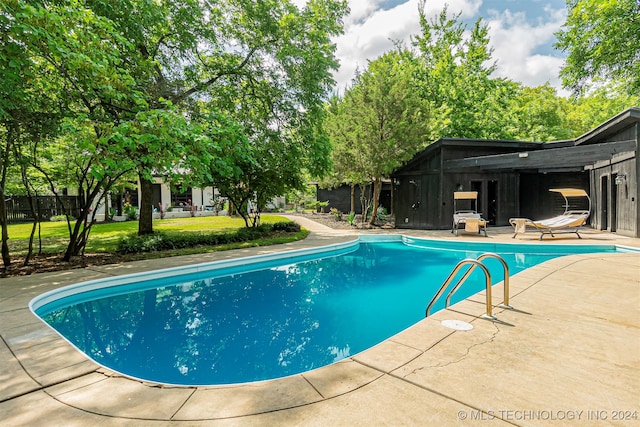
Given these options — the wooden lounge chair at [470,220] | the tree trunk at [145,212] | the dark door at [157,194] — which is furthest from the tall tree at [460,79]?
the dark door at [157,194]

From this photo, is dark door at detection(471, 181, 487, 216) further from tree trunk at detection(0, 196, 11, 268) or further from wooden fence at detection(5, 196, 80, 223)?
wooden fence at detection(5, 196, 80, 223)

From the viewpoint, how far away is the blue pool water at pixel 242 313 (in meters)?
3.52

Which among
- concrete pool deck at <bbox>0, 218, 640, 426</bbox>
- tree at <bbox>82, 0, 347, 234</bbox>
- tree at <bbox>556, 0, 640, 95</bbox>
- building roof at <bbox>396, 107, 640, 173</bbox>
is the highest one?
tree at <bbox>556, 0, 640, 95</bbox>

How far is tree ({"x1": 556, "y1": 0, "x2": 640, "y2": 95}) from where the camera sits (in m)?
12.4

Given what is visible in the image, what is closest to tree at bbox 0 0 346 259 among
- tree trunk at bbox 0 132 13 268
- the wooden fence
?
tree trunk at bbox 0 132 13 268

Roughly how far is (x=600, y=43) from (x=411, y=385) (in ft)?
57.4

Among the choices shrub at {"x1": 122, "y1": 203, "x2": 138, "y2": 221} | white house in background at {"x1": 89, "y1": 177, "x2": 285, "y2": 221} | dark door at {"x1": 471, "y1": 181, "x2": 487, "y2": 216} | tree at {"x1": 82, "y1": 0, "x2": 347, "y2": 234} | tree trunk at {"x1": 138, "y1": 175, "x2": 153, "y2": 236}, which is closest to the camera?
tree at {"x1": 82, "y1": 0, "x2": 347, "y2": 234}

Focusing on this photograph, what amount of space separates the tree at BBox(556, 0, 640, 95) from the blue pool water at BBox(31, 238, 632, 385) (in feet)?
31.4

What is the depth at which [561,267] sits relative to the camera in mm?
5914

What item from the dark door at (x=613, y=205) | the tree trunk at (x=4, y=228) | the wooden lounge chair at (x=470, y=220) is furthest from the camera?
the wooden lounge chair at (x=470, y=220)

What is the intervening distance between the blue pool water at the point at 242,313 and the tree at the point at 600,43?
958cm

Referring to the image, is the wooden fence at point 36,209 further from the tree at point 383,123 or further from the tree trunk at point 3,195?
the tree at point 383,123

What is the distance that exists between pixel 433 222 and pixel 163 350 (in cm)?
1212

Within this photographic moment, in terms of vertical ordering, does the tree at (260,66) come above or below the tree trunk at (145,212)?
above
